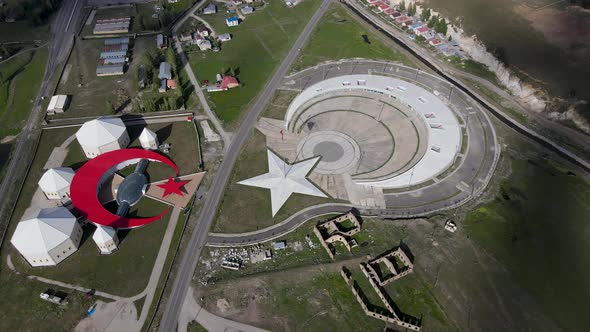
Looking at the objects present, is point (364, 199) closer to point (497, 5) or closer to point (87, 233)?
point (87, 233)

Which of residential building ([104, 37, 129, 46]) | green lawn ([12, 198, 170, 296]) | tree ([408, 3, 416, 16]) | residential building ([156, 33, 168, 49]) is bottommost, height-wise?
green lawn ([12, 198, 170, 296])

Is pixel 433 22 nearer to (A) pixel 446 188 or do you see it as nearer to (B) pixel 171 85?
(A) pixel 446 188

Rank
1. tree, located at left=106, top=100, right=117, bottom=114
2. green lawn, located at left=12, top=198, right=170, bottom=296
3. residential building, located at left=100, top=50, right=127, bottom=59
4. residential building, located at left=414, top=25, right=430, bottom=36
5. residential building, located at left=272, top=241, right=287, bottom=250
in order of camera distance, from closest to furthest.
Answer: green lawn, located at left=12, top=198, right=170, bottom=296
residential building, located at left=272, top=241, right=287, bottom=250
tree, located at left=106, top=100, right=117, bottom=114
residential building, located at left=100, top=50, right=127, bottom=59
residential building, located at left=414, top=25, right=430, bottom=36

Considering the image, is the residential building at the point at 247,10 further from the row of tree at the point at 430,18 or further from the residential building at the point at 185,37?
the row of tree at the point at 430,18

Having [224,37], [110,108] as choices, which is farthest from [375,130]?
[110,108]

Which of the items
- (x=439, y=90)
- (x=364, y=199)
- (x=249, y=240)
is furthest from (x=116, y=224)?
(x=439, y=90)

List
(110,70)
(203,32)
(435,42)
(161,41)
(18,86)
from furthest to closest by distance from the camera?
(203,32), (161,41), (435,42), (110,70), (18,86)

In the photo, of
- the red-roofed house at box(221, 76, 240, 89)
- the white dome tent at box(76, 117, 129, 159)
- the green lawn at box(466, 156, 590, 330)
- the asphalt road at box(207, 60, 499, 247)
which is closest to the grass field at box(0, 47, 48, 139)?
the white dome tent at box(76, 117, 129, 159)

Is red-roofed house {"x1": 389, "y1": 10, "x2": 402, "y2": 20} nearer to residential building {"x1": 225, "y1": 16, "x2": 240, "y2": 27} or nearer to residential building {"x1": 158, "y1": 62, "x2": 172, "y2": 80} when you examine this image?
residential building {"x1": 225, "y1": 16, "x2": 240, "y2": 27}
